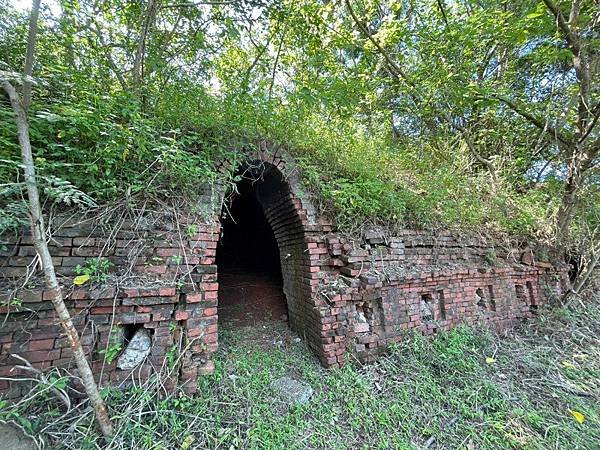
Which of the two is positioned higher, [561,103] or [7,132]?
[561,103]

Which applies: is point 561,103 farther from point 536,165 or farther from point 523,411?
point 523,411

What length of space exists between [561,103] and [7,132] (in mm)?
8277

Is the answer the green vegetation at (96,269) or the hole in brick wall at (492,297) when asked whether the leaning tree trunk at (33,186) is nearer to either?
the green vegetation at (96,269)

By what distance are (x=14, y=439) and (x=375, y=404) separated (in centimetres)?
289

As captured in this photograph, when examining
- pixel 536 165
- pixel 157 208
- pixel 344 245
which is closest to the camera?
pixel 157 208

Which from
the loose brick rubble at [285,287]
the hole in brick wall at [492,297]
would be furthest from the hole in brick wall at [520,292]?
the hole in brick wall at [492,297]

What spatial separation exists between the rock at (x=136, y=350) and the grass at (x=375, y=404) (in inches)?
7.9

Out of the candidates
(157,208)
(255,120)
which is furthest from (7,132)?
(255,120)

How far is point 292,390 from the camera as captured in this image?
8.69 ft

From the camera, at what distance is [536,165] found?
250 inches

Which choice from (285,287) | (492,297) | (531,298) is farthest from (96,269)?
(531,298)

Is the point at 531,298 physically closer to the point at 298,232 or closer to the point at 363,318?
the point at 363,318

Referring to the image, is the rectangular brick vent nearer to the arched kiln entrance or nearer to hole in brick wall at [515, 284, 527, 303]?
the arched kiln entrance

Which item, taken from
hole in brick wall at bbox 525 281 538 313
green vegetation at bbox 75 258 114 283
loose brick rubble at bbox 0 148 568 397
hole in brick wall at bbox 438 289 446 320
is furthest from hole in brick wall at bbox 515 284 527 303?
green vegetation at bbox 75 258 114 283
